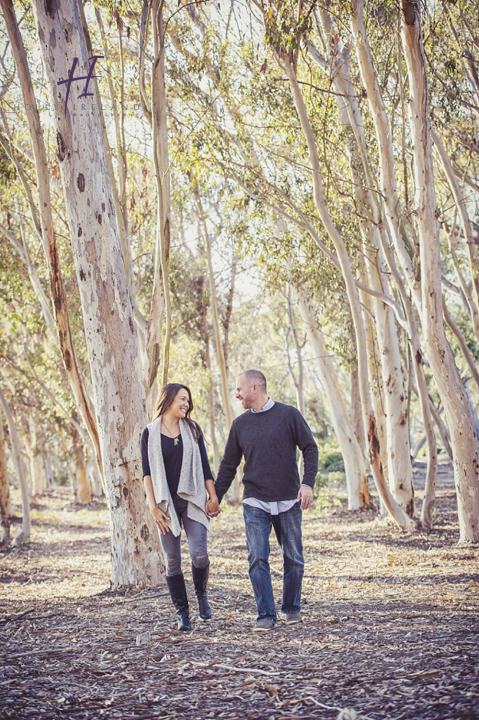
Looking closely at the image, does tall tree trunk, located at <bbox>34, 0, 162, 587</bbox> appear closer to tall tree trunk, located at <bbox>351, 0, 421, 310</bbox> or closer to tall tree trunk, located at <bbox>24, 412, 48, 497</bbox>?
tall tree trunk, located at <bbox>351, 0, 421, 310</bbox>

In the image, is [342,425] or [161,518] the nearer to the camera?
[161,518]

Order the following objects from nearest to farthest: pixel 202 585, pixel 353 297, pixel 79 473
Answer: pixel 202 585 < pixel 353 297 < pixel 79 473

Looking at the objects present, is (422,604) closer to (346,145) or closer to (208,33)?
(346,145)

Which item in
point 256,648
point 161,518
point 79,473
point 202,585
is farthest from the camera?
point 79,473

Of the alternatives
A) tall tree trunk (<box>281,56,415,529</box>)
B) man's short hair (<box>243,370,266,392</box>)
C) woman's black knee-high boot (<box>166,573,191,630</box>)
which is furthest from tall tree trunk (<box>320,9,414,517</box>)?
woman's black knee-high boot (<box>166,573,191,630</box>)

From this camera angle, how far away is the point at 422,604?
4.86 meters

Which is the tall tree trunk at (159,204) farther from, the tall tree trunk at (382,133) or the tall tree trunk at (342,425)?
the tall tree trunk at (342,425)

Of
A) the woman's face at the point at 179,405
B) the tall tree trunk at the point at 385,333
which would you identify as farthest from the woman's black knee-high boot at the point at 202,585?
the tall tree trunk at the point at 385,333

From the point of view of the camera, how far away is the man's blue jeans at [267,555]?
423cm

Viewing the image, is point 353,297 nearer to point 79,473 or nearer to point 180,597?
point 180,597

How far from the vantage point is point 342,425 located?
44.0 feet

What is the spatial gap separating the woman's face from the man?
358 mm

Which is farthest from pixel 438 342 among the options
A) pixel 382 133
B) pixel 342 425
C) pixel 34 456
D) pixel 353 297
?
pixel 34 456

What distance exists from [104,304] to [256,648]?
3.36 meters
